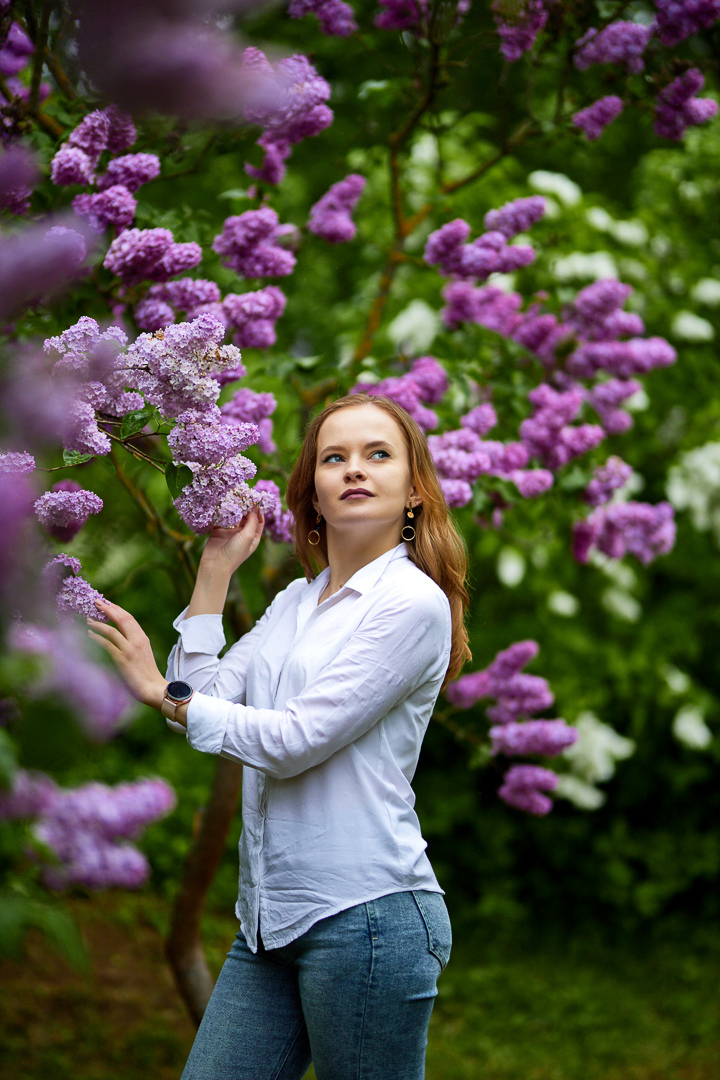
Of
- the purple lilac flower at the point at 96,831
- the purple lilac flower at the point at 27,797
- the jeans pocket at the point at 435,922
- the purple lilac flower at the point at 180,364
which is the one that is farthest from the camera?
the jeans pocket at the point at 435,922

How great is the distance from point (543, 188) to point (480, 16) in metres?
1.08

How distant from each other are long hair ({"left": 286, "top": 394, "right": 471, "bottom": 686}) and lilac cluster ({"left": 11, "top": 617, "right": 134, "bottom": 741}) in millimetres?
1005

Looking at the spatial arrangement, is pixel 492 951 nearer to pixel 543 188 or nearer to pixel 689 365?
pixel 689 365

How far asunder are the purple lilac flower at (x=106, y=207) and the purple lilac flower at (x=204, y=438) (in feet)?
2.32

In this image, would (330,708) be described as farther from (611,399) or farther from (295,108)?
(611,399)

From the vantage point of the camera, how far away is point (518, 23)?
251 centimetres

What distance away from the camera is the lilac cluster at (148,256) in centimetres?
184

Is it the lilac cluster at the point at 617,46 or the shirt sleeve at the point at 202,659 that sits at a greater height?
the lilac cluster at the point at 617,46

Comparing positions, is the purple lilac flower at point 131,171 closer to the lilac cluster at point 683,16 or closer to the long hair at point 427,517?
the long hair at point 427,517

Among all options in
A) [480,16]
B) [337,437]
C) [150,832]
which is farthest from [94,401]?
[150,832]

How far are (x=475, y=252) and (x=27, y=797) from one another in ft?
6.31

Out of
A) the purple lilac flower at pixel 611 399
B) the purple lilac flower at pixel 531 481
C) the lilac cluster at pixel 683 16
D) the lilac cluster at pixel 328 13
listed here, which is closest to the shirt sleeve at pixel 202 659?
the purple lilac flower at pixel 531 481

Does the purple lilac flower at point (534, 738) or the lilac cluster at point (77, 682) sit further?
the purple lilac flower at point (534, 738)

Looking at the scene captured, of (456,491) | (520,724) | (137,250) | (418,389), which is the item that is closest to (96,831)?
(137,250)
